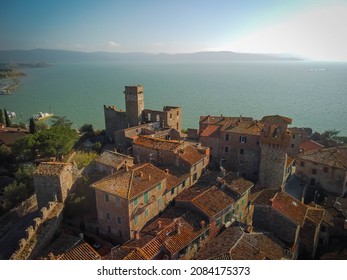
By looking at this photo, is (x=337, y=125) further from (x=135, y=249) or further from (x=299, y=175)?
(x=135, y=249)

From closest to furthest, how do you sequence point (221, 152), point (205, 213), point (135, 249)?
point (135, 249) → point (205, 213) → point (221, 152)

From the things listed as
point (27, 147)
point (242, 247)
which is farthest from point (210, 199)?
point (27, 147)

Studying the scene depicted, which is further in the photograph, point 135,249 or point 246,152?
point 246,152

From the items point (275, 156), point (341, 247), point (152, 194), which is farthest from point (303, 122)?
point (152, 194)

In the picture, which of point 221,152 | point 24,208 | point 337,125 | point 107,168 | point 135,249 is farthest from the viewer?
point 337,125

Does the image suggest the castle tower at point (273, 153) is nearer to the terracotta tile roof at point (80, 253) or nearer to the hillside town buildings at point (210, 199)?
the hillside town buildings at point (210, 199)

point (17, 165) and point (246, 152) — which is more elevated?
point (246, 152)

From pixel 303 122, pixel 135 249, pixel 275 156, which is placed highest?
pixel 275 156

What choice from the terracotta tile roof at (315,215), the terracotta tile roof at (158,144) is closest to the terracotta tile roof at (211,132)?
the terracotta tile roof at (158,144)
